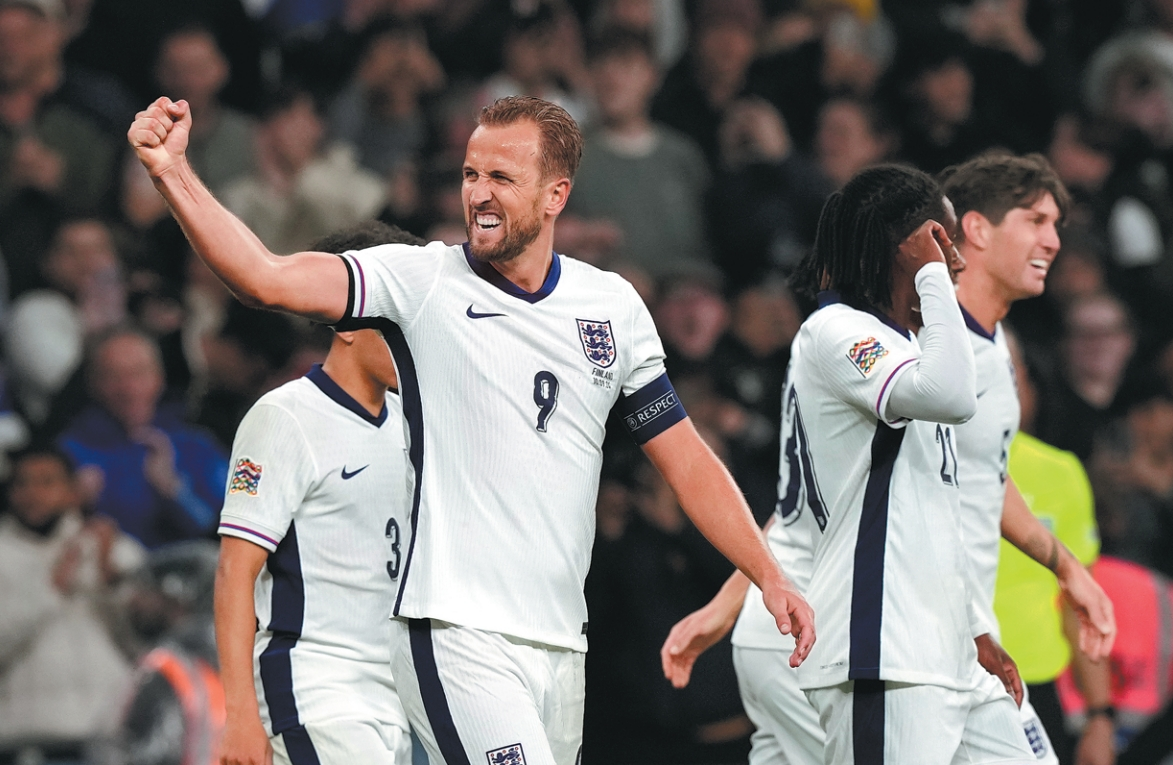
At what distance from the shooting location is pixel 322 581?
4.86 meters

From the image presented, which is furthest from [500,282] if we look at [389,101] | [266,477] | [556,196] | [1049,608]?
[389,101]

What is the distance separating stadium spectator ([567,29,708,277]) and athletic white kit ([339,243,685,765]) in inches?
242

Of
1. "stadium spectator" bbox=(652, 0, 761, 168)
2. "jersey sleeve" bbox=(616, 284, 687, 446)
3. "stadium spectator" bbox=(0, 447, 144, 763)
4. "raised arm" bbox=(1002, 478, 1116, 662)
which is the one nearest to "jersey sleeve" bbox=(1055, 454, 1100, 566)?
"raised arm" bbox=(1002, 478, 1116, 662)

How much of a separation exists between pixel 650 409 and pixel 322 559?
107cm

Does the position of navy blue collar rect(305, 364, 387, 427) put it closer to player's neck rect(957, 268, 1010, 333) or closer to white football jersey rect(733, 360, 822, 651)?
white football jersey rect(733, 360, 822, 651)

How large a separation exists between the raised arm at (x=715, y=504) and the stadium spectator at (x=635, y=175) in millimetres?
5927

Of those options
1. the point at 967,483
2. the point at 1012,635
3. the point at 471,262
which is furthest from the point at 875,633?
the point at 1012,635

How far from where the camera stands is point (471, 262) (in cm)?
436

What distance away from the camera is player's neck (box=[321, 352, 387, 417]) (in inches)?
197

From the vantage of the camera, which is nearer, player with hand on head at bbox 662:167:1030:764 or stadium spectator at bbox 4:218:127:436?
player with hand on head at bbox 662:167:1030:764

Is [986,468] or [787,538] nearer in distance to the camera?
[787,538]

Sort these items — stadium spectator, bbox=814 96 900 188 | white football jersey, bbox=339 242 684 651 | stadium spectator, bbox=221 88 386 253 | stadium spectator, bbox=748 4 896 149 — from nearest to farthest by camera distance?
white football jersey, bbox=339 242 684 651 → stadium spectator, bbox=221 88 386 253 → stadium spectator, bbox=814 96 900 188 → stadium spectator, bbox=748 4 896 149

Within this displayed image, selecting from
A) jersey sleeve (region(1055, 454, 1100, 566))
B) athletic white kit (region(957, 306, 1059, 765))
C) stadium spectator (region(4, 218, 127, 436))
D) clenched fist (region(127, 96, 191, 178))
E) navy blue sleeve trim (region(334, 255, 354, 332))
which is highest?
stadium spectator (region(4, 218, 127, 436))

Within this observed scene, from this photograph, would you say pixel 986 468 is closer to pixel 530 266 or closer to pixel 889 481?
pixel 889 481
